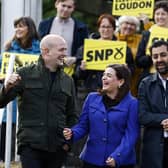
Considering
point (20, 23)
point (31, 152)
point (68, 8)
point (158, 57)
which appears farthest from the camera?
point (68, 8)

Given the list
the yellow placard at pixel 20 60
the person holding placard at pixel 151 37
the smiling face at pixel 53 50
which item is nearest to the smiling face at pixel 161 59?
the smiling face at pixel 53 50

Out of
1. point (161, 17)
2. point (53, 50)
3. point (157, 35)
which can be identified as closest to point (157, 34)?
point (157, 35)

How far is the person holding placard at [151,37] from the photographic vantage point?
8.41m

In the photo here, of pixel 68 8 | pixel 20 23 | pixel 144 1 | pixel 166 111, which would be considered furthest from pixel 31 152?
pixel 144 1

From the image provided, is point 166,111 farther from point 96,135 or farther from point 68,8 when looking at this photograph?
point 68,8

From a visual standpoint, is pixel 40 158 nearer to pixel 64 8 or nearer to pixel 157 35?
pixel 157 35

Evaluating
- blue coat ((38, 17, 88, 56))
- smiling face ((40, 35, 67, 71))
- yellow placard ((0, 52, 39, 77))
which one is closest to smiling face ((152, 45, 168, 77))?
smiling face ((40, 35, 67, 71))

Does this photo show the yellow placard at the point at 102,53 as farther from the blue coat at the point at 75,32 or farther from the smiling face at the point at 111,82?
the smiling face at the point at 111,82

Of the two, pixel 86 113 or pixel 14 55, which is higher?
pixel 14 55

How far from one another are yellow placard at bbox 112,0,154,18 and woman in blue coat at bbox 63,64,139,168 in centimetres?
274

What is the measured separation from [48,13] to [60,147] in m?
11.4

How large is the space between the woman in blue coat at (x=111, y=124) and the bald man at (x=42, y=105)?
0.17m

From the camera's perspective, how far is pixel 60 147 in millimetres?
6742

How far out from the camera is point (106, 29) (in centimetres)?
875
